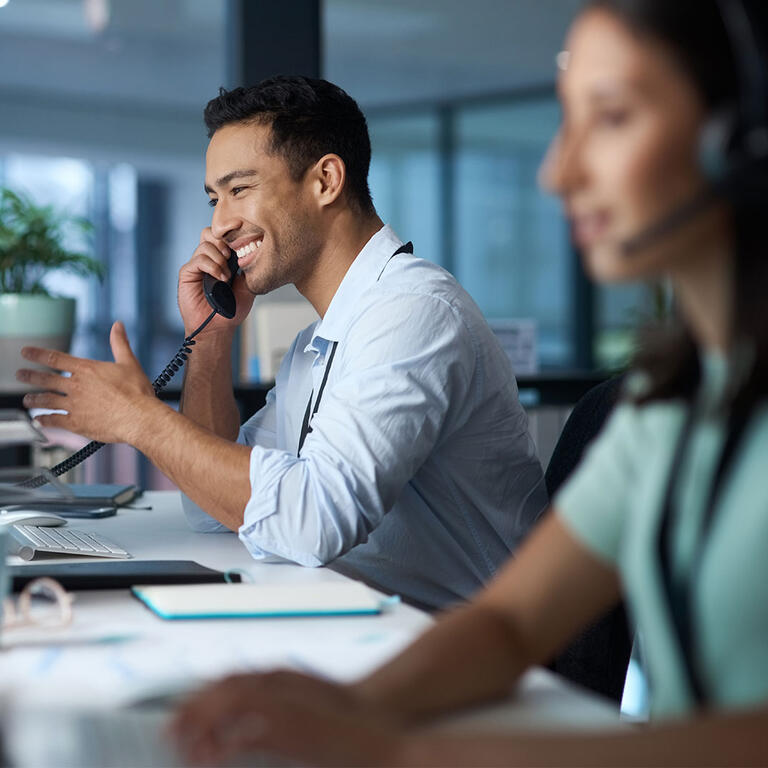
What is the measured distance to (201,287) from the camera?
6.93 ft

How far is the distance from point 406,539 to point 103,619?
61 centimetres

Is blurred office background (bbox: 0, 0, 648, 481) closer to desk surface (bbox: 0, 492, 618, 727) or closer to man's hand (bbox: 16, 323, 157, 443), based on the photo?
man's hand (bbox: 16, 323, 157, 443)

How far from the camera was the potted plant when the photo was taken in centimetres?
265

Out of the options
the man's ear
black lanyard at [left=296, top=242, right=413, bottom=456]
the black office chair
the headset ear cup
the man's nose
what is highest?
the man's ear

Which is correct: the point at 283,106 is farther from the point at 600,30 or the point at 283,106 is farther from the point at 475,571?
the point at 600,30

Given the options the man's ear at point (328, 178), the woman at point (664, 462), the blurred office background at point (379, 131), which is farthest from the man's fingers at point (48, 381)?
the blurred office background at point (379, 131)

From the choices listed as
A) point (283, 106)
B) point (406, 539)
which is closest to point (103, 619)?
point (406, 539)

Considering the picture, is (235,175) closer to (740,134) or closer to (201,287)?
(201,287)

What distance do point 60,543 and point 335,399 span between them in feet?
1.40

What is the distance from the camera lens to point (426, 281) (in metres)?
1.64

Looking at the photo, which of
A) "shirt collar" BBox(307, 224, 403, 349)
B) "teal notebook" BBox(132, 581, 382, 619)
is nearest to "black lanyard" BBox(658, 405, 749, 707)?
"teal notebook" BBox(132, 581, 382, 619)

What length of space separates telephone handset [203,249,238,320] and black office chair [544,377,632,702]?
2.51 feet

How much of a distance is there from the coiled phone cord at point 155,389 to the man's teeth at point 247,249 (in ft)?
0.51

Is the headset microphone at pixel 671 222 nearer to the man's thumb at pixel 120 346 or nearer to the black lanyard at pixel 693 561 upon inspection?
the black lanyard at pixel 693 561
